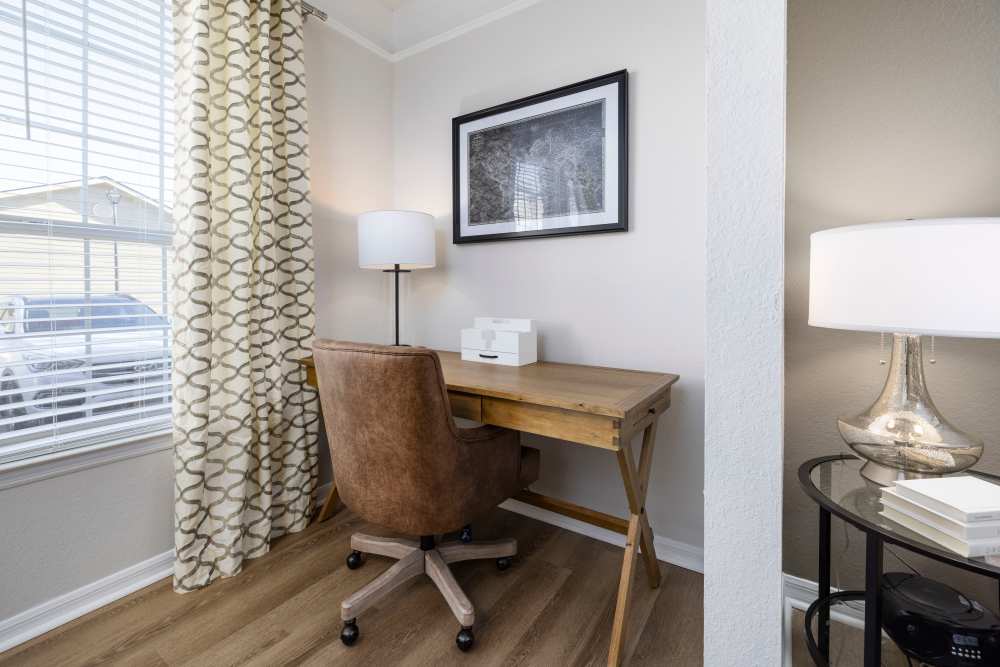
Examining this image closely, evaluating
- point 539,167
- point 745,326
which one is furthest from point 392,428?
point 539,167

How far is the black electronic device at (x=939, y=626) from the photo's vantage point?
3.13 ft

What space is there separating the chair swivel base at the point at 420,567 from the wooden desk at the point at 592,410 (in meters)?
0.40

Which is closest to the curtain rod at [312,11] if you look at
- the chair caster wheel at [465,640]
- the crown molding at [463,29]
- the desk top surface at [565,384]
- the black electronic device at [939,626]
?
the crown molding at [463,29]

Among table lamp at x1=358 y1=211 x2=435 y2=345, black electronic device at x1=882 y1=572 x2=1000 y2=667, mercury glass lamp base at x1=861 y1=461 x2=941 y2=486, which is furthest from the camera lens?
table lamp at x1=358 y1=211 x2=435 y2=345

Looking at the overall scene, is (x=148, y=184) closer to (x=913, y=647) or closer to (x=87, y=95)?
(x=87, y=95)

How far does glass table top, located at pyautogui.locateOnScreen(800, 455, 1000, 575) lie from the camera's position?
81 centimetres

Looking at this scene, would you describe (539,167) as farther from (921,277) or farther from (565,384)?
(921,277)

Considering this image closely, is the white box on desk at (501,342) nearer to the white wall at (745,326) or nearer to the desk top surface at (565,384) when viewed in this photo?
the desk top surface at (565,384)

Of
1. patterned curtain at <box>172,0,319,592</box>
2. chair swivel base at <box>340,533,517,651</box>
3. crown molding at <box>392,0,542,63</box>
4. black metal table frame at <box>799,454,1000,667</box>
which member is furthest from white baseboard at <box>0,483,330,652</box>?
crown molding at <box>392,0,542,63</box>

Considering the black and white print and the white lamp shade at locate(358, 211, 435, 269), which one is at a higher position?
the black and white print

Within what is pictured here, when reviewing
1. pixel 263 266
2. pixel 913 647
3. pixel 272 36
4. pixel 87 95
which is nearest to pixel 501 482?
pixel 913 647

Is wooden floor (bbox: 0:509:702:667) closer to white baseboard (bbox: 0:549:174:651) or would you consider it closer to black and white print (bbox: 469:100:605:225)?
white baseboard (bbox: 0:549:174:651)

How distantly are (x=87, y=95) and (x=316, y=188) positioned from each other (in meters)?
0.87

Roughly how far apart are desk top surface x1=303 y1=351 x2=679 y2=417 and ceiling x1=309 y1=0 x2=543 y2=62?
5.60 ft
